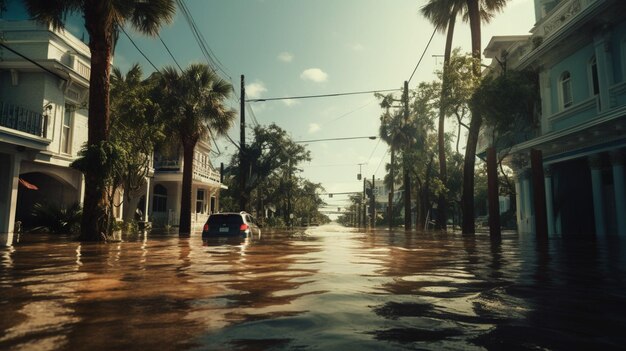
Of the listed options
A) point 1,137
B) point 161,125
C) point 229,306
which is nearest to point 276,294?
point 229,306

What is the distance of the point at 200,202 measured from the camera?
38375mm

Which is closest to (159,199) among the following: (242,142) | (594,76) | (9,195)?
(242,142)

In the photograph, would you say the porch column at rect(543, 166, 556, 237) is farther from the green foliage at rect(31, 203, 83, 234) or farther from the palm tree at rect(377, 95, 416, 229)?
the green foliage at rect(31, 203, 83, 234)

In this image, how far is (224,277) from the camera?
4.97m

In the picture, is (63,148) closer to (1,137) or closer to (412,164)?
(1,137)

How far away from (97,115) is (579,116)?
1841cm

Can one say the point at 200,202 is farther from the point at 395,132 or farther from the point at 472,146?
the point at 472,146

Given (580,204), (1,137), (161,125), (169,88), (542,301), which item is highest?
(169,88)

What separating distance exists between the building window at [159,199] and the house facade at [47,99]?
12.5 metres

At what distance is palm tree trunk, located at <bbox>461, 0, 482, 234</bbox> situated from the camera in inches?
769

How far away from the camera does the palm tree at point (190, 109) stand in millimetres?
21562

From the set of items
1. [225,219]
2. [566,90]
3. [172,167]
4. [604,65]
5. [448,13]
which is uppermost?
[448,13]

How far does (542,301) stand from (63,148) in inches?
869

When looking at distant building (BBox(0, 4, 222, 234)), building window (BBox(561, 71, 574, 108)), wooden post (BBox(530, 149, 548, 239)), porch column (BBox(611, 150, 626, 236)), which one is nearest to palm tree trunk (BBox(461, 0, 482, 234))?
building window (BBox(561, 71, 574, 108))
